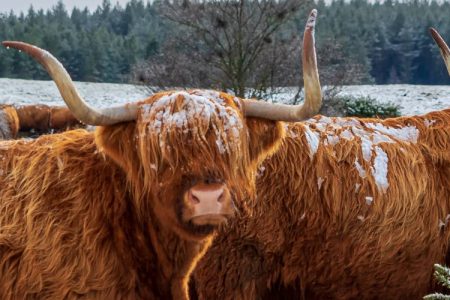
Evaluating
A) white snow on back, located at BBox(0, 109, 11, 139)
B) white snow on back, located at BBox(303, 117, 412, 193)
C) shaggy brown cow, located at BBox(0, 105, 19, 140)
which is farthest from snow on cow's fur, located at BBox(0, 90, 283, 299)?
shaggy brown cow, located at BBox(0, 105, 19, 140)

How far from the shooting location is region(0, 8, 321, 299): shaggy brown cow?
9.78 feet

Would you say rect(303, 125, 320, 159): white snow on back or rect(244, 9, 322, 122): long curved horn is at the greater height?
rect(244, 9, 322, 122): long curved horn

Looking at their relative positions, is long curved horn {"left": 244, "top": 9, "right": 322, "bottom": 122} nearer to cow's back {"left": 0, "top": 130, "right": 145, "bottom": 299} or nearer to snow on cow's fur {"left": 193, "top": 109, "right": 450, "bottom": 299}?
cow's back {"left": 0, "top": 130, "right": 145, "bottom": 299}

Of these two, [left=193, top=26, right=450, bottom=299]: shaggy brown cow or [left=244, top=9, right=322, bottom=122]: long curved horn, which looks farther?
[left=193, top=26, right=450, bottom=299]: shaggy brown cow

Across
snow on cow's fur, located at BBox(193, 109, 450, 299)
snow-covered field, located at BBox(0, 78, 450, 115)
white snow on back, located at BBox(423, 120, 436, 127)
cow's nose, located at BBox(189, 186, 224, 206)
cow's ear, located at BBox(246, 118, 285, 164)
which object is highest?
cow's ear, located at BBox(246, 118, 285, 164)

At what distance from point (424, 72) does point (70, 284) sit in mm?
50960

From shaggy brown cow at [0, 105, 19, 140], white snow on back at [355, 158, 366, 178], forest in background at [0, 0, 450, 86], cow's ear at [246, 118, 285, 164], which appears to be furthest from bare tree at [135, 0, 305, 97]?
forest in background at [0, 0, 450, 86]

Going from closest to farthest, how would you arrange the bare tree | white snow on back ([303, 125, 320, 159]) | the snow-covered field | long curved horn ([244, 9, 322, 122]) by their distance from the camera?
long curved horn ([244, 9, 322, 122]) → white snow on back ([303, 125, 320, 159]) → the bare tree → the snow-covered field

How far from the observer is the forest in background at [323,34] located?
44.5m

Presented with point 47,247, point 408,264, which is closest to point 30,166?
point 47,247

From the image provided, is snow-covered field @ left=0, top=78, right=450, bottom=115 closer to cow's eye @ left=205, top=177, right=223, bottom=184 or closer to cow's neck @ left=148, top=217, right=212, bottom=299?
cow's neck @ left=148, top=217, right=212, bottom=299

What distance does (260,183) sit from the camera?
4234mm

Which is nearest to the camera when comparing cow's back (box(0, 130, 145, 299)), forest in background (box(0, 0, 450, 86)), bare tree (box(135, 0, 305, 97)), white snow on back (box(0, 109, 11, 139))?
cow's back (box(0, 130, 145, 299))

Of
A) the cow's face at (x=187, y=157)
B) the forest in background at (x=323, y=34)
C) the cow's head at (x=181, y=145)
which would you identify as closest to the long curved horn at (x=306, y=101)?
the cow's head at (x=181, y=145)
